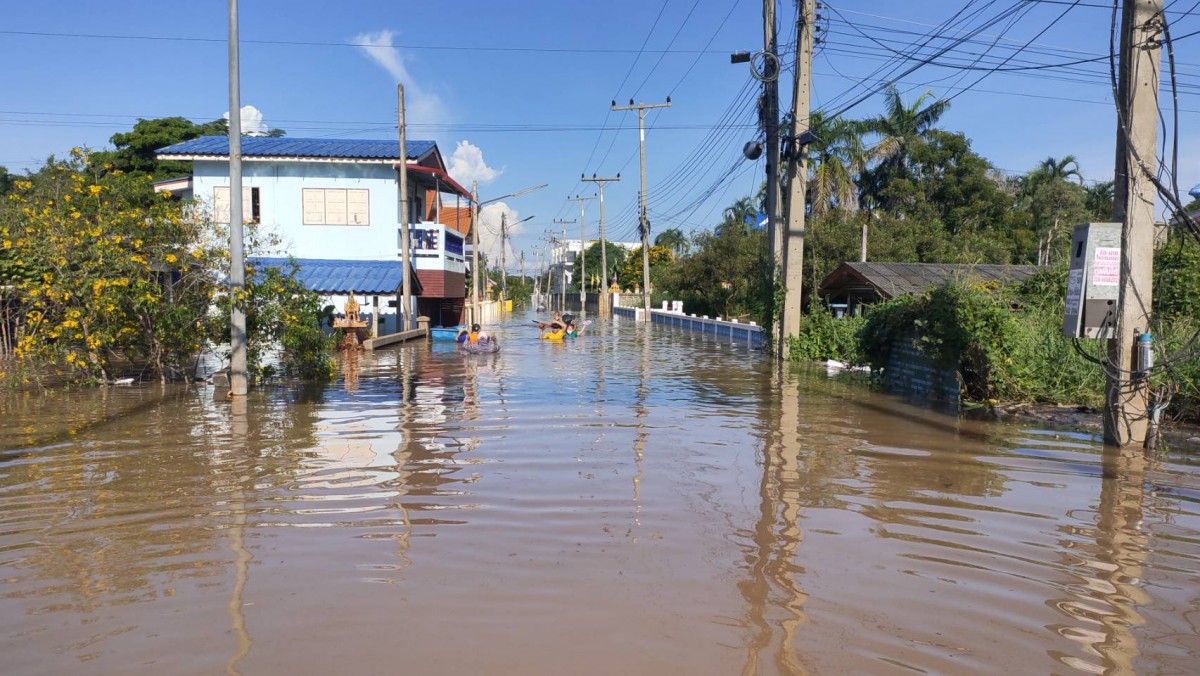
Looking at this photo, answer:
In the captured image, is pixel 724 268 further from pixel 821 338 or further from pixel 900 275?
pixel 821 338

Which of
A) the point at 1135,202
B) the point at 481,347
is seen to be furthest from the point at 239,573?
the point at 481,347

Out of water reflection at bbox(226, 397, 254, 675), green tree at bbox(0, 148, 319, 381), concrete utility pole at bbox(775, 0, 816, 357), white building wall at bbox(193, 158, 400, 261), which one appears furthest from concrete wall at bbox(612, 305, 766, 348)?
water reflection at bbox(226, 397, 254, 675)

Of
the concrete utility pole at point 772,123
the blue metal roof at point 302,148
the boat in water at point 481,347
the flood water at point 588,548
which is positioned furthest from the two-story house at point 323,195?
the flood water at point 588,548

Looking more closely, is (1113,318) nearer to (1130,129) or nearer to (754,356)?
(1130,129)

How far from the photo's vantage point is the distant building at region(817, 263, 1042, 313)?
25.9 m

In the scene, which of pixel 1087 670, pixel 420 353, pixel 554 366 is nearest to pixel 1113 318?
pixel 1087 670

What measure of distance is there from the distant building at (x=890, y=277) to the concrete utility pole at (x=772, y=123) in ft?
9.11

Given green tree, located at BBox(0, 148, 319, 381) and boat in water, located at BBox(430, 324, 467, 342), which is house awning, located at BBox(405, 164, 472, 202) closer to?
boat in water, located at BBox(430, 324, 467, 342)

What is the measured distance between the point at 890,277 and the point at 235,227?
19750mm

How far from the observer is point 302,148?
33969 mm

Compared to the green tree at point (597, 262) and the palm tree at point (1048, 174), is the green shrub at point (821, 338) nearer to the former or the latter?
the palm tree at point (1048, 174)

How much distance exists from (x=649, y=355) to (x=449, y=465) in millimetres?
17592

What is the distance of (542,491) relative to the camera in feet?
26.8

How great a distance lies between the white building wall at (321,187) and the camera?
111ft
